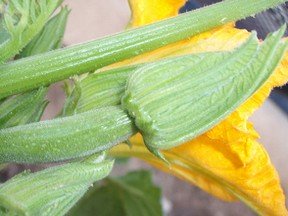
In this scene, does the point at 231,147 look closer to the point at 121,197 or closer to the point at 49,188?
the point at 49,188

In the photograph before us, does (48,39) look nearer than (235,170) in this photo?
No

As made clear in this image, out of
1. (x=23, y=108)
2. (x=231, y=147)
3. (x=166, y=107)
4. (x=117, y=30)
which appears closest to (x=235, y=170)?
(x=231, y=147)

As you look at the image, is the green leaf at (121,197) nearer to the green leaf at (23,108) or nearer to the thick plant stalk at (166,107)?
the green leaf at (23,108)

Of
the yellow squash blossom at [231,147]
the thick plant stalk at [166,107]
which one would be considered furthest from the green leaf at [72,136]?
the yellow squash blossom at [231,147]

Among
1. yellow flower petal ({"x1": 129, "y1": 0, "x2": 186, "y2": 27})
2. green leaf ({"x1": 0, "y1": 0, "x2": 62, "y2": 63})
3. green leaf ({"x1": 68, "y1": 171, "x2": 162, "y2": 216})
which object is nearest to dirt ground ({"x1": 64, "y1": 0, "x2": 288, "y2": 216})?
green leaf ({"x1": 68, "y1": 171, "x2": 162, "y2": 216})

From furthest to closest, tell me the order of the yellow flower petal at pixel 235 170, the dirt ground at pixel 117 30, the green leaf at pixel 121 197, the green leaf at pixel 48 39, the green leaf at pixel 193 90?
the green leaf at pixel 121 197 < the dirt ground at pixel 117 30 < the green leaf at pixel 48 39 < the yellow flower petal at pixel 235 170 < the green leaf at pixel 193 90
